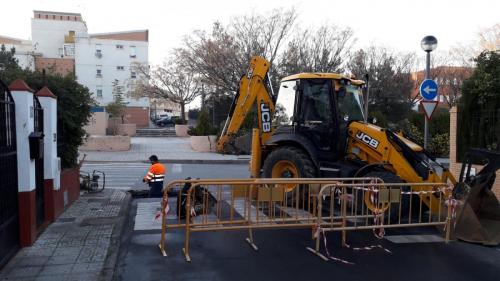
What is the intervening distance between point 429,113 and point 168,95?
41138 mm

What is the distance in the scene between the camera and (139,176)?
18344mm

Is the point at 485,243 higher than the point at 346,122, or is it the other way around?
the point at 346,122

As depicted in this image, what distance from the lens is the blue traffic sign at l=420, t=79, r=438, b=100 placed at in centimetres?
1213

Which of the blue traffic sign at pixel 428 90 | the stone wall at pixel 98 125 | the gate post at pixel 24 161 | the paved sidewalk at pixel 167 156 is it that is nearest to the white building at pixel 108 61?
the stone wall at pixel 98 125

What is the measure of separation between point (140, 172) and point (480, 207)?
14.2 m

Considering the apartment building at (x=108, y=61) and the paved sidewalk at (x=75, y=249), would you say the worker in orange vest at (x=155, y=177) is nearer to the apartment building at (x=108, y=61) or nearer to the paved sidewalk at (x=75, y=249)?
the paved sidewalk at (x=75, y=249)

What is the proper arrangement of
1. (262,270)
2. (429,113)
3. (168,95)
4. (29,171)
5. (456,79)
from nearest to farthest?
(262,270) → (29,171) → (429,113) → (456,79) → (168,95)

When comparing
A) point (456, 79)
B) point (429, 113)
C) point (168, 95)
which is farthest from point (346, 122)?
point (168, 95)

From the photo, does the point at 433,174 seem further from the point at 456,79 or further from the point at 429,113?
the point at 456,79

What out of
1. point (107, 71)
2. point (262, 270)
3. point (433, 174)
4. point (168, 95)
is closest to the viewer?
point (262, 270)

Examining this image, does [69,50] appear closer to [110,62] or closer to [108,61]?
[108,61]

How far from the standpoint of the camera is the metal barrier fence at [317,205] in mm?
7457

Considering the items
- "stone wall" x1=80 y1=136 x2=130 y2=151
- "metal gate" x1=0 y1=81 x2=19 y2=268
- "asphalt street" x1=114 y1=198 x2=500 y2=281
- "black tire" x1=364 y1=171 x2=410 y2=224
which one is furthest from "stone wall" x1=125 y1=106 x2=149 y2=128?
"metal gate" x1=0 y1=81 x2=19 y2=268

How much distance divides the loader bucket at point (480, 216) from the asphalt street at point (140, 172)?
10.1 meters
